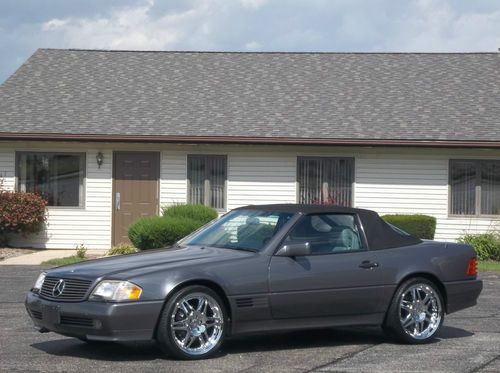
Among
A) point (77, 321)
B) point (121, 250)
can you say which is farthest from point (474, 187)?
point (77, 321)

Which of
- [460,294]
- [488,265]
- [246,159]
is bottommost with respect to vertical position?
[488,265]

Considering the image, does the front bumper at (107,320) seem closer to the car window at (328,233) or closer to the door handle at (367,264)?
the car window at (328,233)

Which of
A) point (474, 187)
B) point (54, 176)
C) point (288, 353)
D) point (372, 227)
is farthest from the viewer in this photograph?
point (54, 176)

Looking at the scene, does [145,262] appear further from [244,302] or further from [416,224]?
[416,224]

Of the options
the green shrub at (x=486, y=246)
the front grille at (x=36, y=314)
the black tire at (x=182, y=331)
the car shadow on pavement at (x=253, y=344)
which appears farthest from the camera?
the green shrub at (x=486, y=246)

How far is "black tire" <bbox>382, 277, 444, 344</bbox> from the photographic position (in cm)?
948

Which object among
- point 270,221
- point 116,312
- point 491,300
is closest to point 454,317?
point 491,300

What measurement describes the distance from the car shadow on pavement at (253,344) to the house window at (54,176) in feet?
40.3

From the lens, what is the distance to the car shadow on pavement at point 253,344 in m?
8.79

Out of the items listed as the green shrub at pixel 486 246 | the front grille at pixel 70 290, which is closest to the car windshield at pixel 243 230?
the front grille at pixel 70 290

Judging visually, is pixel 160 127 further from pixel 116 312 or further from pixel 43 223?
pixel 116 312

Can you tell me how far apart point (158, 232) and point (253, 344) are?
9499 mm

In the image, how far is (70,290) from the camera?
851cm

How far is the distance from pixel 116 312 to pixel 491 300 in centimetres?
721
